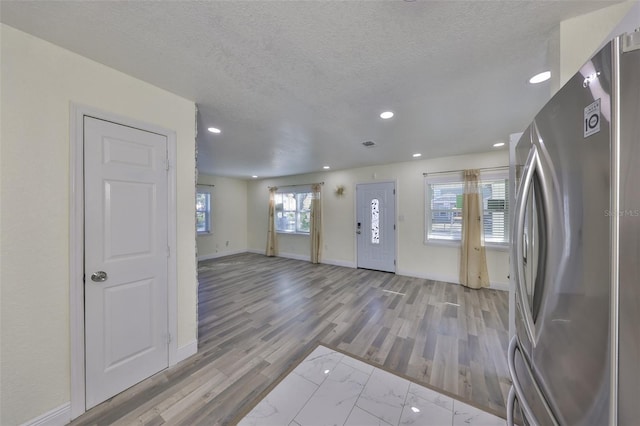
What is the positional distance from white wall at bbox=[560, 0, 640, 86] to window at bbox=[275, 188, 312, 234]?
16.9ft

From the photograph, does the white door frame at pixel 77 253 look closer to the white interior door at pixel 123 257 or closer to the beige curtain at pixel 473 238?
the white interior door at pixel 123 257

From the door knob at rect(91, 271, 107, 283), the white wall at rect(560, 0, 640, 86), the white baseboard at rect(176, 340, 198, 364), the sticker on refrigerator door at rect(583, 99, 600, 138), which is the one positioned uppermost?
the white wall at rect(560, 0, 640, 86)

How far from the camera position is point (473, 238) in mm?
3959

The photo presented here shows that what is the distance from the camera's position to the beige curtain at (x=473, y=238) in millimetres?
3906

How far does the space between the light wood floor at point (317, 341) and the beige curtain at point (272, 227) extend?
7.67 ft

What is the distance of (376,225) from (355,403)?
3761mm

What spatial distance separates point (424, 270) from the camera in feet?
14.8

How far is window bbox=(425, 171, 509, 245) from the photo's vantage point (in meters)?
3.84

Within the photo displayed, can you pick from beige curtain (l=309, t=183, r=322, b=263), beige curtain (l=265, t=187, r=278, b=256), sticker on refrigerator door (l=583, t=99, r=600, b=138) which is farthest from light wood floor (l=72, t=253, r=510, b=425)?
beige curtain (l=265, t=187, r=278, b=256)

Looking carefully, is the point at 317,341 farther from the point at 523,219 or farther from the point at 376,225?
the point at 376,225

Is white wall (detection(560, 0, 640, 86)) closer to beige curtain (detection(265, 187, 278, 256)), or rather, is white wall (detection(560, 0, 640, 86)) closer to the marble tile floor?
the marble tile floor

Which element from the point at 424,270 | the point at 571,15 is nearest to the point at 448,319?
the point at 424,270

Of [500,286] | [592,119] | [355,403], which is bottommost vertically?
[355,403]

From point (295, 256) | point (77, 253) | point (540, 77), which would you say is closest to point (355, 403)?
point (77, 253)
